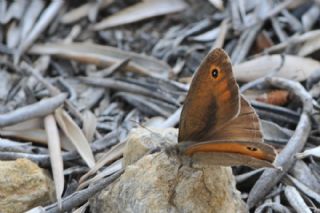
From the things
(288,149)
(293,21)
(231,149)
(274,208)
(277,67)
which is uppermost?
(231,149)

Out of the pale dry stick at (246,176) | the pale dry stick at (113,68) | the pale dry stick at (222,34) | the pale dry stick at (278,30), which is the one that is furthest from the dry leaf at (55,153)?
the pale dry stick at (278,30)

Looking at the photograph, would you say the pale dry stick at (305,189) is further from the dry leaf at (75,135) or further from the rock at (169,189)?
the dry leaf at (75,135)

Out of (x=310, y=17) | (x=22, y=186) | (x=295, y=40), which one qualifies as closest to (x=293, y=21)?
(x=310, y=17)

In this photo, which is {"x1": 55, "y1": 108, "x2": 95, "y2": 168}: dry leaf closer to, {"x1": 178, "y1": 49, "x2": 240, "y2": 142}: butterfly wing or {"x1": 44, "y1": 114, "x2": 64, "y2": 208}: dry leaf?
{"x1": 44, "y1": 114, "x2": 64, "y2": 208}: dry leaf

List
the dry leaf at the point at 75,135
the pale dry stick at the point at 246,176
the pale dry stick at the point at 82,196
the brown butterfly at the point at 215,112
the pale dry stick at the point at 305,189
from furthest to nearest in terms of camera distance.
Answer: the dry leaf at the point at 75,135, the pale dry stick at the point at 246,176, the pale dry stick at the point at 305,189, the pale dry stick at the point at 82,196, the brown butterfly at the point at 215,112

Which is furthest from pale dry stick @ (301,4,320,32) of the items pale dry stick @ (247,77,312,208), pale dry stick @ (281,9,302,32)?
pale dry stick @ (247,77,312,208)

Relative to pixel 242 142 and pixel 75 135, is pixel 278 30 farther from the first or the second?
pixel 242 142
